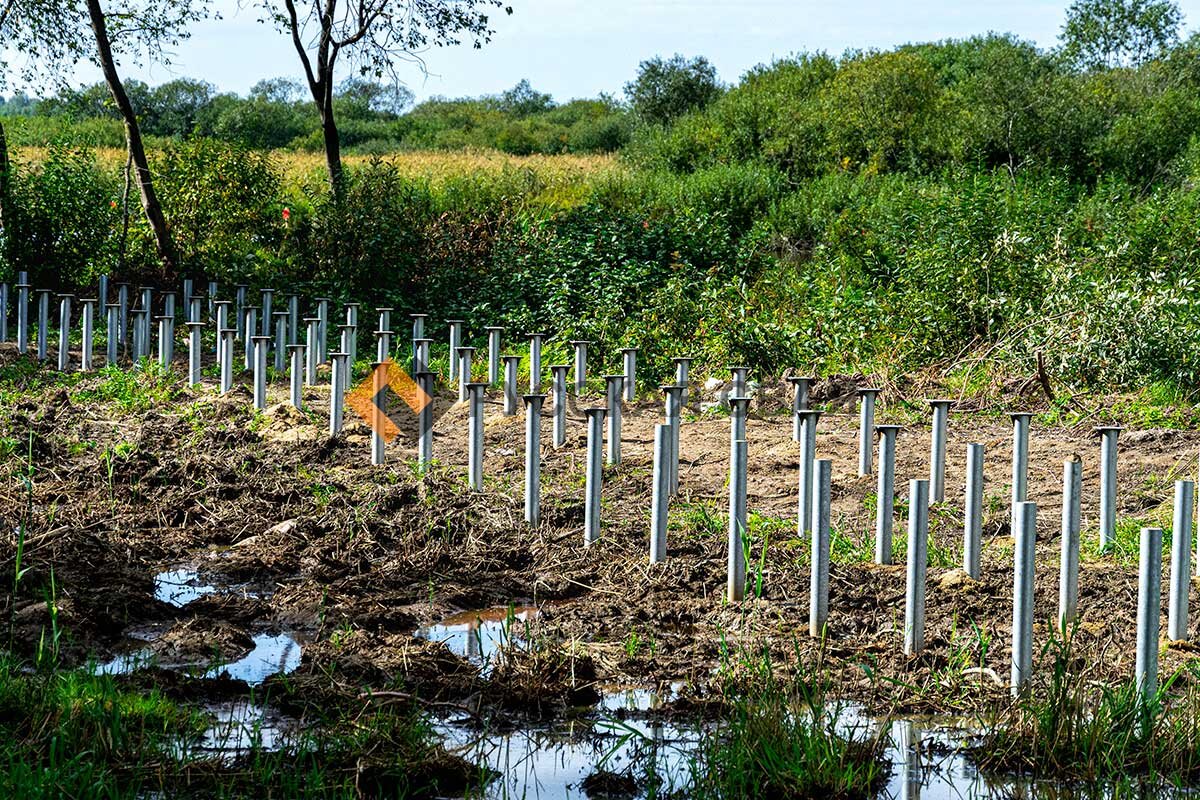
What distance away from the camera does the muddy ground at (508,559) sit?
5.53 m

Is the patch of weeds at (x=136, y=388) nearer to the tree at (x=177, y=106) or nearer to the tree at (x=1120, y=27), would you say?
the tree at (x=177, y=106)

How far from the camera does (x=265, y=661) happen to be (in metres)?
5.79

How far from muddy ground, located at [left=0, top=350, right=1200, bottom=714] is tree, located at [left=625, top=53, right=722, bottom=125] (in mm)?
28103

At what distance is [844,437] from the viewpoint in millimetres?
10406

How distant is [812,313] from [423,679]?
9.37 meters

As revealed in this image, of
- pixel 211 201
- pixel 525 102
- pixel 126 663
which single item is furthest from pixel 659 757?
pixel 525 102

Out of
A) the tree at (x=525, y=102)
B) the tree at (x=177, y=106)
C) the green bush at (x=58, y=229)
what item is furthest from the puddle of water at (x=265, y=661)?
the tree at (x=525, y=102)

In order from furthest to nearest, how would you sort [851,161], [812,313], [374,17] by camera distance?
1. [851,161]
2. [374,17]
3. [812,313]

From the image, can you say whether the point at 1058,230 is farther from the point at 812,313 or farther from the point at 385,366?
the point at 385,366

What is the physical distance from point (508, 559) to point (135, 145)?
11706 millimetres

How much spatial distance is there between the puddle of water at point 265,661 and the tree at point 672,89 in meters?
31.7

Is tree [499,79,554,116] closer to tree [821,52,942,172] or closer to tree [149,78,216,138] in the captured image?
tree [149,78,216,138]

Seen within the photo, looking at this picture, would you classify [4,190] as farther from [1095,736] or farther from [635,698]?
[1095,736]

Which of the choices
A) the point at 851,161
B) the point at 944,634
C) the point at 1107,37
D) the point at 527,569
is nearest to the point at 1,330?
the point at 527,569
